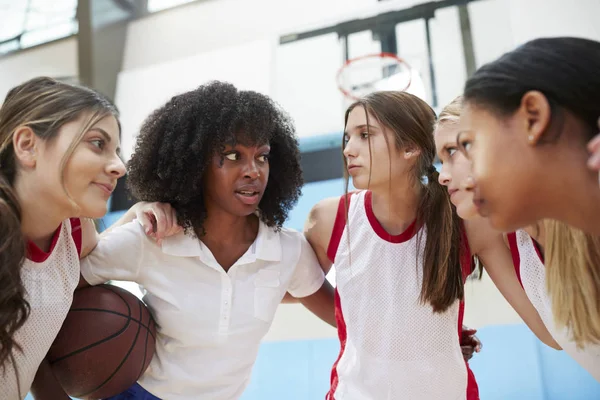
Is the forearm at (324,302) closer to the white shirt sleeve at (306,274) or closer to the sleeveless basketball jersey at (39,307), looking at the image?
the white shirt sleeve at (306,274)

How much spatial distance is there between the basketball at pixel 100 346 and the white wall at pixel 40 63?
374 centimetres

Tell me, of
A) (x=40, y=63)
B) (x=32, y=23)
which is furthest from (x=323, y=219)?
(x=32, y=23)

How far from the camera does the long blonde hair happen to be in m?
0.95

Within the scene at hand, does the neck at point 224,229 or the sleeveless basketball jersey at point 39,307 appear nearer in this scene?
the sleeveless basketball jersey at point 39,307

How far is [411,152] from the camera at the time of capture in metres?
1.50

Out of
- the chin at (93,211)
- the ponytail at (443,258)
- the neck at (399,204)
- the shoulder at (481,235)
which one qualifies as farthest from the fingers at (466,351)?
the chin at (93,211)

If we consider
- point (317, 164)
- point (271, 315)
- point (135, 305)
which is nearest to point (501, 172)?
point (271, 315)

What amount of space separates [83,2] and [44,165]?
3978 mm

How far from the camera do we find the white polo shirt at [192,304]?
4.62 ft

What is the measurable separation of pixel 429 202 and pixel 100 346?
0.94 metres

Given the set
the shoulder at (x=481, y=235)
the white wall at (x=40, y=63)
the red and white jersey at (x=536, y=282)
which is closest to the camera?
the red and white jersey at (x=536, y=282)

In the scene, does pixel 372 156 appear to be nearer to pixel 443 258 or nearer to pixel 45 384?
pixel 443 258

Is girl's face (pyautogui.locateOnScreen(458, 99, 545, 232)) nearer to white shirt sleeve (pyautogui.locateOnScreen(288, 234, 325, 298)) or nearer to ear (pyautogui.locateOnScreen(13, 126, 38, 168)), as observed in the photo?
white shirt sleeve (pyautogui.locateOnScreen(288, 234, 325, 298))

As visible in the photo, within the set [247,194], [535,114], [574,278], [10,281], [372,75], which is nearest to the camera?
[535,114]
